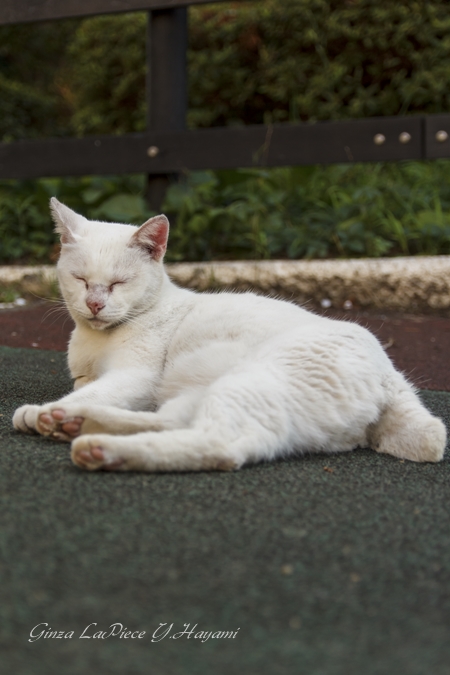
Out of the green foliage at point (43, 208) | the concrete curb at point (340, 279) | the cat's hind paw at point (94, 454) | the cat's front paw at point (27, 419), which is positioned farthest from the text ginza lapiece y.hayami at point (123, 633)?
the green foliage at point (43, 208)

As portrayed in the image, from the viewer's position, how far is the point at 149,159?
15.7 feet

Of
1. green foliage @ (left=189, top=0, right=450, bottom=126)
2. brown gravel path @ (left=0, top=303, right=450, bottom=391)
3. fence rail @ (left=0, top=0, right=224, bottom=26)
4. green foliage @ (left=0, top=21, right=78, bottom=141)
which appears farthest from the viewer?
green foliage @ (left=0, top=21, right=78, bottom=141)

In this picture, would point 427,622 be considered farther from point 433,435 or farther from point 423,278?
point 423,278

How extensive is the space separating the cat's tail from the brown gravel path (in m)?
1.05

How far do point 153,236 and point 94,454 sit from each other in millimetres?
1018

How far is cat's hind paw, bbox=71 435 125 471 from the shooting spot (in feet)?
4.87

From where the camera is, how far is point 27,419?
1823mm

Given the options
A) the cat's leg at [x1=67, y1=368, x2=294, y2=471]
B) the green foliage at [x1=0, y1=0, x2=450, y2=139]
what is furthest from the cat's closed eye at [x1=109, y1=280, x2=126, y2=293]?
the green foliage at [x1=0, y1=0, x2=450, y2=139]

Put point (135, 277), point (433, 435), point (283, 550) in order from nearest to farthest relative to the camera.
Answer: point (283, 550) → point (433, 435) → point (135, 277)

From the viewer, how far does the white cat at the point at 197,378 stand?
5.15 ft

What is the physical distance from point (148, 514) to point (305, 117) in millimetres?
6387

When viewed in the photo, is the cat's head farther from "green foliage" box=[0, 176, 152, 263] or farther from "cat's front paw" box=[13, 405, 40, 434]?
"green foliage" box=[0, 176, 152, 263]

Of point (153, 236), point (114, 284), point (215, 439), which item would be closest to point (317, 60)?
point (153, 236)

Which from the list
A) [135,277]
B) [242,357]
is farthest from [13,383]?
[242,357]
